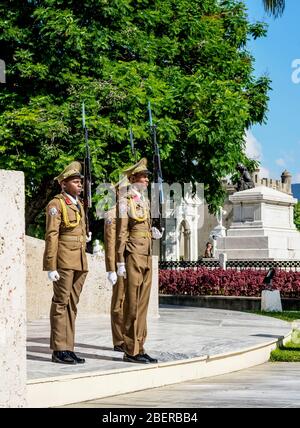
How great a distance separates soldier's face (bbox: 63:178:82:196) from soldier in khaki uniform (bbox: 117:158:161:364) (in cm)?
52

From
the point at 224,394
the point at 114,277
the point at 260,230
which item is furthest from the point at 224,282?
the point at 224,394

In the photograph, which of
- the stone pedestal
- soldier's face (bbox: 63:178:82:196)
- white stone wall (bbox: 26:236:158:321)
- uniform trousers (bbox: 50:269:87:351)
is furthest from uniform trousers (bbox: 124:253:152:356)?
the stone pedestal

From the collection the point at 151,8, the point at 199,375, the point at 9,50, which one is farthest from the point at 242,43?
the point at 199,375

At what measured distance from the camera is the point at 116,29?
25.7 m

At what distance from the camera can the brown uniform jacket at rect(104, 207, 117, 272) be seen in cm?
1051

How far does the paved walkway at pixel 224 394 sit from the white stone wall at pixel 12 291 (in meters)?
1.54

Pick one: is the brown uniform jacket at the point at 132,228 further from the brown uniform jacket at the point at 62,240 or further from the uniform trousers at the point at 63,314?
the uniform trousers at the point at 63,314

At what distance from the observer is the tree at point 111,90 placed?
24.2 m

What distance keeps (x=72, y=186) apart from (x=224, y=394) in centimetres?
282

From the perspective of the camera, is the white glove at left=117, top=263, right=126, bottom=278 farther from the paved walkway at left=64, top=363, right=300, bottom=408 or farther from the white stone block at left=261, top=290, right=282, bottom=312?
the white stone block at left=261, top=290, right=282, bottom=312

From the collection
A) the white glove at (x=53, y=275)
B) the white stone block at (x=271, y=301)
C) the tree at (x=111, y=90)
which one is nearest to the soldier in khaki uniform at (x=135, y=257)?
the white glove at (x=53, y=275)

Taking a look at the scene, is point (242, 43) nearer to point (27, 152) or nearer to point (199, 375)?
point (27, 152)

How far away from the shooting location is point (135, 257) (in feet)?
33.2

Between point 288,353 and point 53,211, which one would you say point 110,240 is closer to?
point 53,211
